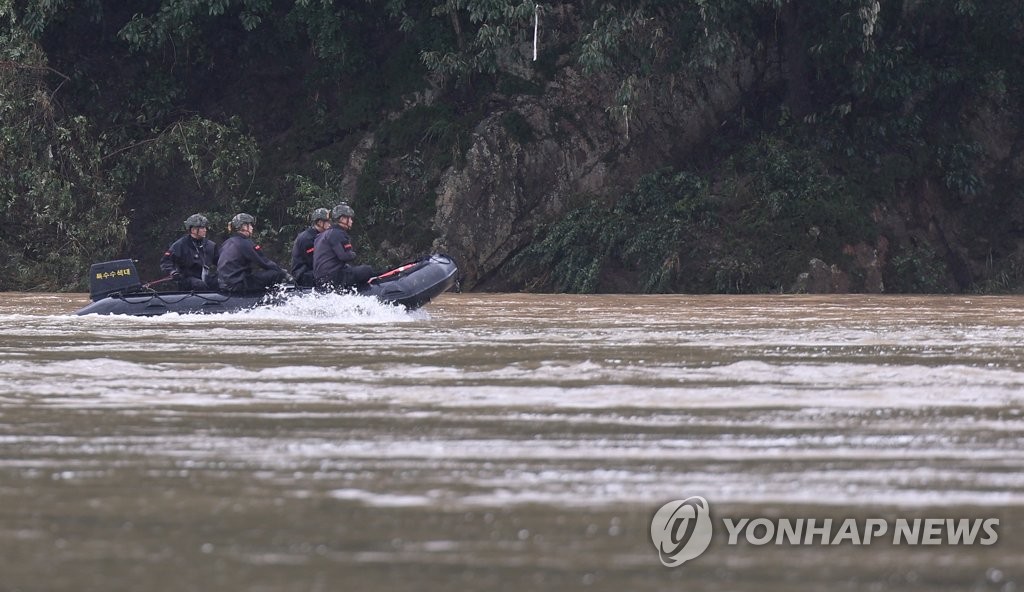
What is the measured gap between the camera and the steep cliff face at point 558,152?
2683 cm

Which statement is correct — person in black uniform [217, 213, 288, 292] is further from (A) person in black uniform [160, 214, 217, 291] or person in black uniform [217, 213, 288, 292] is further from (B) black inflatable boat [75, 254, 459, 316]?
(A) person in black uniform [160, 214, 217, 291]

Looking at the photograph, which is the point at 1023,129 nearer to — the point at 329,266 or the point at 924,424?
the point at 329,266

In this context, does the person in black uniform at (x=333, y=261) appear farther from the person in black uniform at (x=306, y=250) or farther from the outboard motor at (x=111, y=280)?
the outboard motor at (x=111, y=280)

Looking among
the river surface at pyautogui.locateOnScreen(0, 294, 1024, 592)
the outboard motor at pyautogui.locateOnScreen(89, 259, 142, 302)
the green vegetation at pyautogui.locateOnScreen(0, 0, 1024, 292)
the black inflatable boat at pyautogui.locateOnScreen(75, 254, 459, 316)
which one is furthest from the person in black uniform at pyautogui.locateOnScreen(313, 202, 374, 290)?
the green vegetation at pyautogui.locateOnScreen(0, 0, 1024, 292)

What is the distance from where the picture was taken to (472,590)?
151 inches

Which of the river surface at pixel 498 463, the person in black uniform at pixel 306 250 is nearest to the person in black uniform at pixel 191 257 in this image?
the person in black uniform at pixel 306 250

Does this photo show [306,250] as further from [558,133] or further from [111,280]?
[558,133]

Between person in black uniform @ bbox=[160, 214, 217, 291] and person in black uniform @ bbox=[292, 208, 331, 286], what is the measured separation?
47.7 inches

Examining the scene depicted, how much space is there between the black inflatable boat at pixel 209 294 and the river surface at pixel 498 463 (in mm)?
5126

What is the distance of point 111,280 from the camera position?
1706cm

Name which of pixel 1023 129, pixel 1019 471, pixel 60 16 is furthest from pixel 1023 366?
pixel 60 16

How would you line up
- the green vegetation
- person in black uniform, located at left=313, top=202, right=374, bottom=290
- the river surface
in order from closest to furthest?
the river surface → person in black uniform, located at left=313, top=202, right=374, bottom=290 → the green vegetation

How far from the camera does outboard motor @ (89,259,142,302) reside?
17.0 m

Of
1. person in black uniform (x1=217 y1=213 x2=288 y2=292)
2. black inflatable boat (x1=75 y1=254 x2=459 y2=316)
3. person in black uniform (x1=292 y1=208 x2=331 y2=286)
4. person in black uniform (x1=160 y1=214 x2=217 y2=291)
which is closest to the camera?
black inflatable boat (x1=75 y1=254 x2=459 y2=316)
